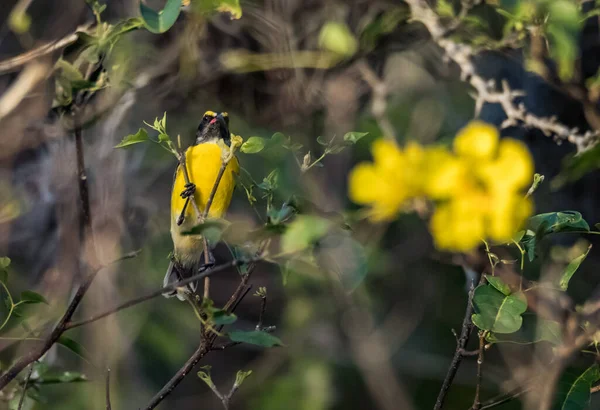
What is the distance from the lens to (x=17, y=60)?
280 cm

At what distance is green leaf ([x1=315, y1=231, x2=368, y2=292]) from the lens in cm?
142

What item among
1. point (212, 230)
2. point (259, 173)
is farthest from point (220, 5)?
point (259, 173)

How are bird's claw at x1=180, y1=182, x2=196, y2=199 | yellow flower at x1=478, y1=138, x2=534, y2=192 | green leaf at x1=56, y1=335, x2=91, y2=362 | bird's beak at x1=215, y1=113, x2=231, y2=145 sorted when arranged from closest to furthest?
1. yellow flower at x1=478, y1=138, x2=534, y2=192
2. green leaf at x1=56, y1=335, x2=91, y2=362
3. bird's claw at x1=180, y1=182, x2=196, y2=199
4. bird's beak at x1=215, y1=113, x2=231, y2=145

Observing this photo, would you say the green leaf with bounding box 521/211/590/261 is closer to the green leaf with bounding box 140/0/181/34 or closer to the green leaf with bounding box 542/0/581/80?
the green leaf with bounding box 542/0/581/80

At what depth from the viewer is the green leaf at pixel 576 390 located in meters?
1.75

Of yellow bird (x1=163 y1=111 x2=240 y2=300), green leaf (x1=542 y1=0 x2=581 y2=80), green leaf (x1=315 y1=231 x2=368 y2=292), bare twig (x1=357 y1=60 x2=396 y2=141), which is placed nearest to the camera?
green leaf (x1=315 y1=231 x2=368 y2=292)

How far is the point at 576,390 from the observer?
1.76m

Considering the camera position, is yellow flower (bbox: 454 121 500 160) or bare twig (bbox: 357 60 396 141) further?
bare twig (bbox: 357 60 396 141)

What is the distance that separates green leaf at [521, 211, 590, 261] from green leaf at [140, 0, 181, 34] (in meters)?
0.85

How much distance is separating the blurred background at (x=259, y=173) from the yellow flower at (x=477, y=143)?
5.86ft

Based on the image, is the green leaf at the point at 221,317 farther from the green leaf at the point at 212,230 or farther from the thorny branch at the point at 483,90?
the thorny branch at the point at 483,90

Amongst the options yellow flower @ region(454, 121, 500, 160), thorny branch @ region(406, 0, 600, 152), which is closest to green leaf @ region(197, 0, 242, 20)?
yellow flower @ region(454, 121, 500, 160)

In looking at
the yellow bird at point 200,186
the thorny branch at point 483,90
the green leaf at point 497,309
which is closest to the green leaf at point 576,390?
the green leaf at point 497,309

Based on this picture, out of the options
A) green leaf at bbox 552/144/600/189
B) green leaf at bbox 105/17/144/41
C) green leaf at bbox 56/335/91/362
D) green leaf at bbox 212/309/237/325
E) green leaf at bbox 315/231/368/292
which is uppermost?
green leaf at bbox 552/144/600/189
